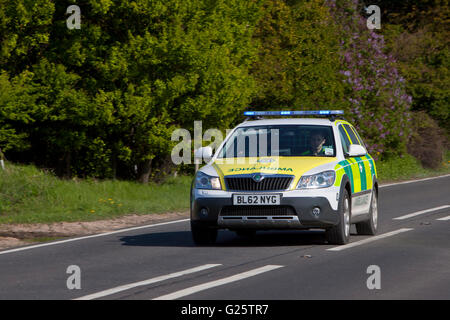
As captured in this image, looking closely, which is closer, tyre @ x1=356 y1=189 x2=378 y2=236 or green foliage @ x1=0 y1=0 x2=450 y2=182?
tyre @ x1=356 y1=189 x2=378 y2=236

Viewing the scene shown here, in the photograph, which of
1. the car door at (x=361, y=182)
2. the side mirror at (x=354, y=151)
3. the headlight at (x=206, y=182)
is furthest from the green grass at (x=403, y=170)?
the headlight at (x=206, y=182)

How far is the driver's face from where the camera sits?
1331cm

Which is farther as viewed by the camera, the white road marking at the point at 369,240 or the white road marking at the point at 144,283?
the white road marking at the point at 369,240

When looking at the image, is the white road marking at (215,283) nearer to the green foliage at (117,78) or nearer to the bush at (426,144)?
the green foliage at (117,78)

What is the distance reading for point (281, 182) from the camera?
12203 mm

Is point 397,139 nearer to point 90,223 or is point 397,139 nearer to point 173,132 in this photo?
point 173,132

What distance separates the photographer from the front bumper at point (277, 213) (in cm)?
1208

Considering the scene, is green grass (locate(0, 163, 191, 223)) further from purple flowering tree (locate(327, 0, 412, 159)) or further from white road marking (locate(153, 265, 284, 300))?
purple flowering tree (locate(327, 0, 412, 159))

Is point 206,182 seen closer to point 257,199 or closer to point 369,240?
point 257,199

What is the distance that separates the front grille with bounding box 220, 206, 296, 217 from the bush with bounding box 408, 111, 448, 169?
27.9m

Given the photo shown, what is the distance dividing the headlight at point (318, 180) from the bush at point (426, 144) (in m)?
27.4

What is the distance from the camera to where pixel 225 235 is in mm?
14625

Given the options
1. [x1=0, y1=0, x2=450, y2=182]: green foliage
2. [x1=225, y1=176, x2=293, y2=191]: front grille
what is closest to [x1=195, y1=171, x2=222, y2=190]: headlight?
[x1=225, y1=176, x2=293, y2=191]: front grille
